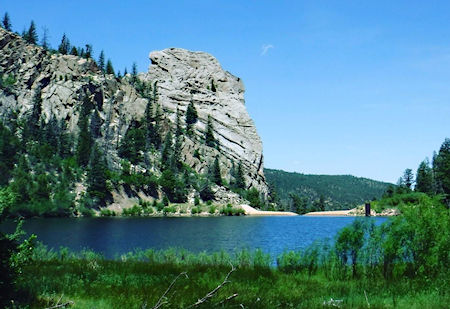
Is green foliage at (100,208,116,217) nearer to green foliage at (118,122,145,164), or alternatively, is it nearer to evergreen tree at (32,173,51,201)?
evergreen tree at (32,173,51,201)

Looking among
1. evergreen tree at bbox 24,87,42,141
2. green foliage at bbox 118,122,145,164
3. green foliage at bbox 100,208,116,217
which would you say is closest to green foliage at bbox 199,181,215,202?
green foliage at bbox 118,122,145,164

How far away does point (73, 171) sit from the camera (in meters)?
137

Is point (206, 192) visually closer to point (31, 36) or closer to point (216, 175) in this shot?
point (216, 175)

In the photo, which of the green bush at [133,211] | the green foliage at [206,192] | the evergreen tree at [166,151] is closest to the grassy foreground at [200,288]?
the green bush at [133,211]

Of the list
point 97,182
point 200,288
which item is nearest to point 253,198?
point 97,182

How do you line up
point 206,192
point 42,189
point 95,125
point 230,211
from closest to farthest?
point 42,189 < point 230,211 < point 95,125 < point 206,192

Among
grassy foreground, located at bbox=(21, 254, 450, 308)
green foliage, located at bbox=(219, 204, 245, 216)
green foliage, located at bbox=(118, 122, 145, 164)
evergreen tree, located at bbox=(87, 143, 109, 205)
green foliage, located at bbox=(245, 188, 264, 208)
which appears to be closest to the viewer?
grassy foreground, located at bbox=(21, 254, 450, 308)

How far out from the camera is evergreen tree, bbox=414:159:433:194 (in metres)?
160

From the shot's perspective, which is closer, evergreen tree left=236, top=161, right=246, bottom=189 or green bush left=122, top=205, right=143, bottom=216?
green bush left=122, top=205, right=143, bottom=216

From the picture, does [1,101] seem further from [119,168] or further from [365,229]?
[365,229]

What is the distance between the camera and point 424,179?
536ft

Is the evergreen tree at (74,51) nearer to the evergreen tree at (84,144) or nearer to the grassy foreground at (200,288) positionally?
the evergreen tree at (84,144)

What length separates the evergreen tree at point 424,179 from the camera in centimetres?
16025

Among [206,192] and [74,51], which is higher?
→ [74,51]
